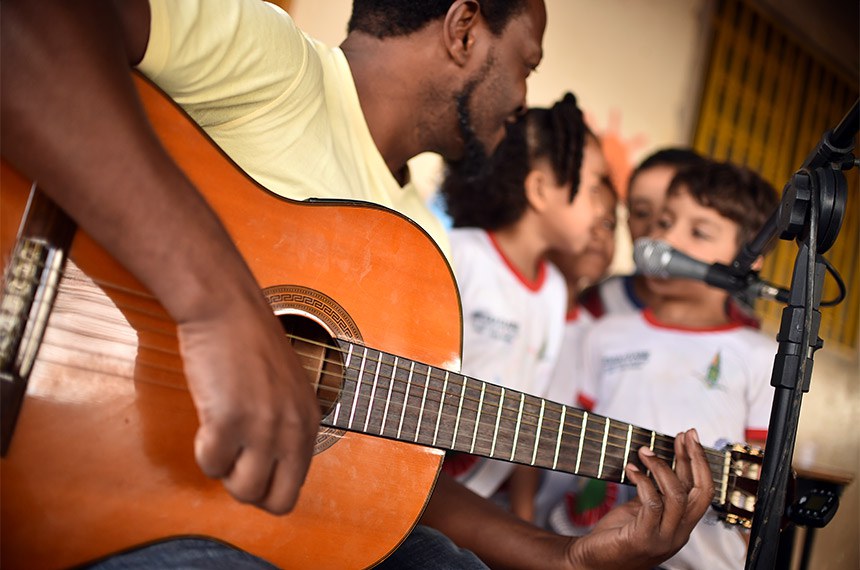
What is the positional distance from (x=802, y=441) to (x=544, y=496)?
735 millimetres

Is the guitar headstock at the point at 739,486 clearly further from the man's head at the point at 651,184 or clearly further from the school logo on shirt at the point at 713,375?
the man's head at the point at 651,184

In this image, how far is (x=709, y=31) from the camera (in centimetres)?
346

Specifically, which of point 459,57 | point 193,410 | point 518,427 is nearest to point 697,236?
point 459,57

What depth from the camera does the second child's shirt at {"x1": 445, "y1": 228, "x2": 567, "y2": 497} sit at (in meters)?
2.04

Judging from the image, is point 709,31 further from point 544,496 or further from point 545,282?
point 544,496

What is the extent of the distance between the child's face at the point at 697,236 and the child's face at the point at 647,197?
0.96 feet

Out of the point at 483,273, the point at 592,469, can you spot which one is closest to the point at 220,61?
the point at 592,469

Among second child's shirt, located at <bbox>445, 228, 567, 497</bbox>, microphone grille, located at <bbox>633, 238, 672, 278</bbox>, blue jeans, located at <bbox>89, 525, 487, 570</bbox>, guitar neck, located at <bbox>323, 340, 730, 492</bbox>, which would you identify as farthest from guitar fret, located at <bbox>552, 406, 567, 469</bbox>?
second child's shirt, located at <bbox>445, 228, 567, 497</bbox>

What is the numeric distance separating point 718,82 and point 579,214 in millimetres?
1499

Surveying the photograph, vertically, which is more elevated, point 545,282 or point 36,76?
point 545,282

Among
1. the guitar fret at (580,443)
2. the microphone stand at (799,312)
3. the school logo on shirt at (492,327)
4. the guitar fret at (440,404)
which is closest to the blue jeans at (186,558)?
the guitar fret at (440,404)

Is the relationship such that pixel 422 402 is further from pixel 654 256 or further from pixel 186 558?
pixel 654 256

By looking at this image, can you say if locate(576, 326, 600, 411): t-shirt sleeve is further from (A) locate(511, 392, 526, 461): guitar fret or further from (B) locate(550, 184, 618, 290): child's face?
(A) locate(511, 392, 526, 461): guitar fret

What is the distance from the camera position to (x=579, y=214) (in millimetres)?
2494
